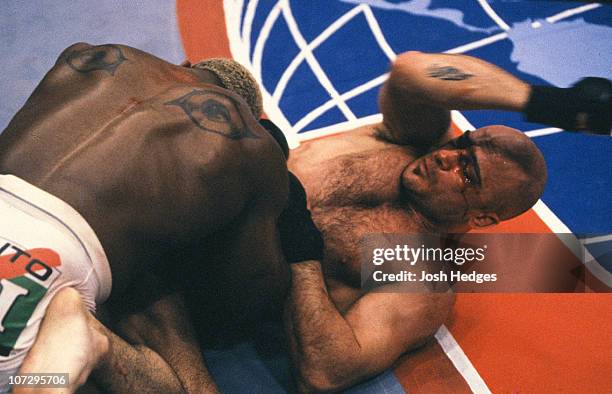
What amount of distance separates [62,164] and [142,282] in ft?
1.48

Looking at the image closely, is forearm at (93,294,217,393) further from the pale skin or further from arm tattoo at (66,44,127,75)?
arm tattoo at (66,44,127,75)

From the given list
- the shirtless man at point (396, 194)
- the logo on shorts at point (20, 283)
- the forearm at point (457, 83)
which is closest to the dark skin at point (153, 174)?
the logo on shorts at point (20, 283)

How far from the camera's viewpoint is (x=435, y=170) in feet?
6.37

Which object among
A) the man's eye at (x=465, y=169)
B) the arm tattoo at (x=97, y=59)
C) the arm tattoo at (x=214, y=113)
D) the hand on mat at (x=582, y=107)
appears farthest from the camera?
the man's eye at (x=465, y=169)

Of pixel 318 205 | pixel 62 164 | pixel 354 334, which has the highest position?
pixel 62 164

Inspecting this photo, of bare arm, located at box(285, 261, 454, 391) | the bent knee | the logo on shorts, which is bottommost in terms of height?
bare arm, located at box(285, 261, 454, 391)

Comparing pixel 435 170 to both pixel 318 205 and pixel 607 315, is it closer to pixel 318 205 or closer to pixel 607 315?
pixel 318 205

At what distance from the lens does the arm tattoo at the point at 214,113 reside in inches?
55.1

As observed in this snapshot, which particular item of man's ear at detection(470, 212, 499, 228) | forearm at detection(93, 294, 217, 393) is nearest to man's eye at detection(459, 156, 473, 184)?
man's ear at detection(470, 212, 499, 228)

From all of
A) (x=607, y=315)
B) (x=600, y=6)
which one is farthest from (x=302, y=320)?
(x=600, y=6)

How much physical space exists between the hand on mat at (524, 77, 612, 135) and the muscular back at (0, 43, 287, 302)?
2.06 feet

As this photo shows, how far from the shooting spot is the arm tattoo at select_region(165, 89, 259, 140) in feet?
4.59

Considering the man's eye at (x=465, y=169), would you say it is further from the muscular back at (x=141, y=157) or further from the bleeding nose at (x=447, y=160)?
the muscular back at (x=141, y=157)

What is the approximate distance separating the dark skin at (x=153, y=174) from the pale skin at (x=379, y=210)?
0.23 meters
